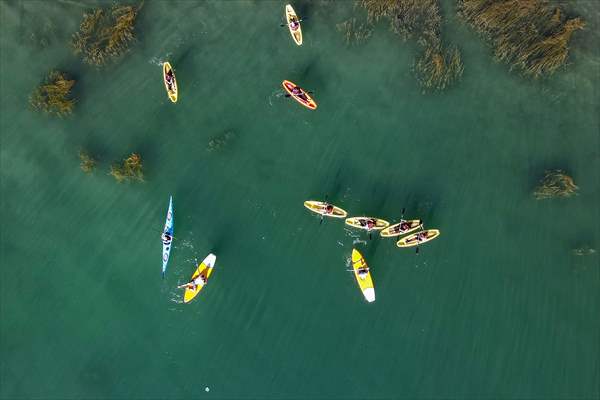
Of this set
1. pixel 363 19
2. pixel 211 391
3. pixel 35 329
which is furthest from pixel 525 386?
pixel 35 329

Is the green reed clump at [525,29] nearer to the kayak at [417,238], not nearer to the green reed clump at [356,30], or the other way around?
the green reed clump at [356,30]

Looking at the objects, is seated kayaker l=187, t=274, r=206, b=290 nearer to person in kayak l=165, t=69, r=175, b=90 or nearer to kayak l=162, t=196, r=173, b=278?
kayak l=162, t=196, r=173, b=278

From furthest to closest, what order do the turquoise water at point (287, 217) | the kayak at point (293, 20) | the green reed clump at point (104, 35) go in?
1. the kayak at point (293, 20)
2. the green reed clump at point (104, 35)
3. the turquoise water at point (287, 217)

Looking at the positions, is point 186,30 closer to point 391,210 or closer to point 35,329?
point 391,210

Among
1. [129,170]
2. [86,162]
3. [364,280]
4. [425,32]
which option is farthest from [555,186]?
[86,162]

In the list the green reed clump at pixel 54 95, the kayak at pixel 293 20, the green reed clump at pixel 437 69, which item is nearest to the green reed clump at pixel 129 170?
the green reed clump at pixel 54 95

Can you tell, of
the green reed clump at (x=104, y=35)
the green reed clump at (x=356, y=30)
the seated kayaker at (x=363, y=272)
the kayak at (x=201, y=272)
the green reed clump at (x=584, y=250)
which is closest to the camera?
the seated kayaker at (x=363, y=272)

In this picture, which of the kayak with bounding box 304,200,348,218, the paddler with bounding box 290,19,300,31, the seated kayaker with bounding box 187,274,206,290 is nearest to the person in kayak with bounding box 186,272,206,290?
the seated kayaker with bounding box 187,274,206,290
